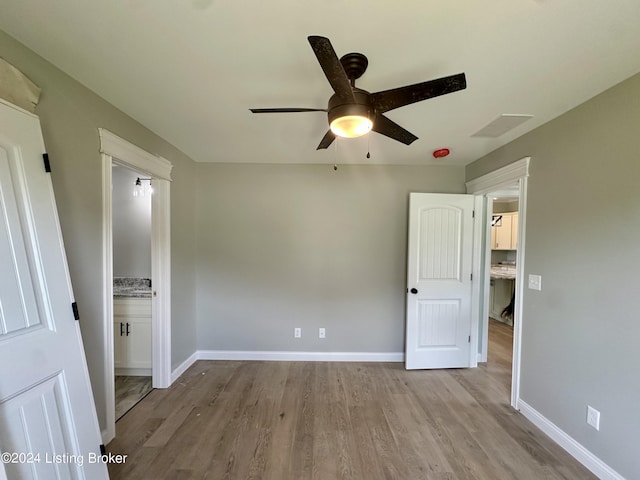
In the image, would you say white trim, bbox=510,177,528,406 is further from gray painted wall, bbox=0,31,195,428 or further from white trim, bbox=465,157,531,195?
gray painted wall, bbox=0,31,195,428

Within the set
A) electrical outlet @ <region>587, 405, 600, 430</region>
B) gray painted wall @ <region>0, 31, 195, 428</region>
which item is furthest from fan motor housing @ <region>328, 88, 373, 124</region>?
electrical outlet @ <region>587, 405, 600, 430</region>

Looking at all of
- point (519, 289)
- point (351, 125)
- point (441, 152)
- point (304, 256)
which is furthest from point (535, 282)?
point (304, 256)

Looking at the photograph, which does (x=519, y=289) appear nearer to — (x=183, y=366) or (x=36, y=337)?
(x=36, y=337)

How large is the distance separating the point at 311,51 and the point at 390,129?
1.90 feet

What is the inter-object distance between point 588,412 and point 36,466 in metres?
3.14

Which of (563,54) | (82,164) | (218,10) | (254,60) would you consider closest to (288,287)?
(82,164)

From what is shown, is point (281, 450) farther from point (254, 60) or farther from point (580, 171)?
point (580, 171)

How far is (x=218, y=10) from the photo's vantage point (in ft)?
3.86

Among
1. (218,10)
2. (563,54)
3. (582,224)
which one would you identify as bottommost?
(582,224)

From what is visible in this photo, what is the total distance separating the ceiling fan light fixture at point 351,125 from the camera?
1271 millimetres

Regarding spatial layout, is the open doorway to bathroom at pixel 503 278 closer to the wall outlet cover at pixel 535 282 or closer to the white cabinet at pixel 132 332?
the wall outlet cover at pixel 535 282

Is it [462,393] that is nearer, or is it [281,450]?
[281,450]

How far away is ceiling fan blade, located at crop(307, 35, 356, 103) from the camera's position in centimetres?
94

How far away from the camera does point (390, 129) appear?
60.2 inches
